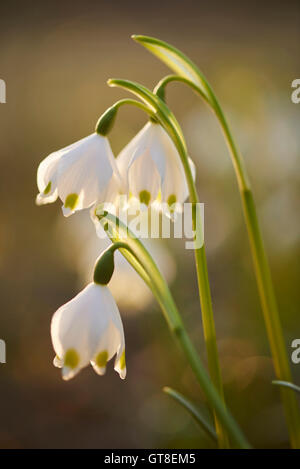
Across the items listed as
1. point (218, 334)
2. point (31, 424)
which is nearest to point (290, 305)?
point (218, 334)

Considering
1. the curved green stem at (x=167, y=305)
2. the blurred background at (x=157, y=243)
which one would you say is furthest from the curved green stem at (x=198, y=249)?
the blurred background at (x=157, y=243)

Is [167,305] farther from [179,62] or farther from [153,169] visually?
[179,62]

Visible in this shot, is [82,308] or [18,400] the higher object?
[18,400]

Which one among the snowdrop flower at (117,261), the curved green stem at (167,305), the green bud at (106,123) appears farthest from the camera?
the snowdrop flower at (117,261)

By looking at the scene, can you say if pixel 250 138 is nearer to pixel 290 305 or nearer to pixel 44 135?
pixel 290 305

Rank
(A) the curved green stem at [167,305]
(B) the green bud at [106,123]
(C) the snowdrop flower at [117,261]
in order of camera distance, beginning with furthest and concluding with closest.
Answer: (C) the snowdrop flower at [117,261]
(B) the green bud at [106,123]
(A) the curved green stem at [167,305]

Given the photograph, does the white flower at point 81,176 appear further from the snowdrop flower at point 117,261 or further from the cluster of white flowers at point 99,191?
the snowdrop flower at point 117,261

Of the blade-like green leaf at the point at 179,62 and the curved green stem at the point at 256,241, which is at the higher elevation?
the blade-like green leaf at the point at 179,62
